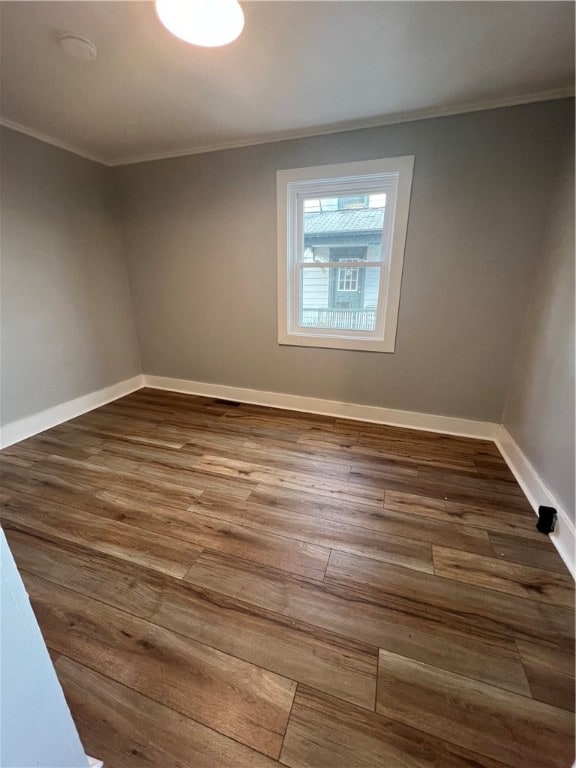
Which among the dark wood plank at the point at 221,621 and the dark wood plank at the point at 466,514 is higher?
the dark wood plank at the point at 466,514

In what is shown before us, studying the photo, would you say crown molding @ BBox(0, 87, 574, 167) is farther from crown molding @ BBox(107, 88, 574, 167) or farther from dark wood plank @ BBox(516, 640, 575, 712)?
dark wood plank @ BBox(516, 640, 575, 712)

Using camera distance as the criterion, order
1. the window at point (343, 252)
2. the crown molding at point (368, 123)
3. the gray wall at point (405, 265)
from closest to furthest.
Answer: the crown molding at point (368, 123) < the gray wall at point (405, 265) < the window at point (343, 252)

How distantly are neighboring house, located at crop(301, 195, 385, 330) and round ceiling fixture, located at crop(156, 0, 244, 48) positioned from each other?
134 centimetres

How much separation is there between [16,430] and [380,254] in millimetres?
3234

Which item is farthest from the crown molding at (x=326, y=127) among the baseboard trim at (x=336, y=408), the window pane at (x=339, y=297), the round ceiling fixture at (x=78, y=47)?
the baseboard trim at (x=336, y=408)

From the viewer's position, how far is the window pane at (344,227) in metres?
2.37

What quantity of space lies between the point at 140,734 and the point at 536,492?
2.07 metres

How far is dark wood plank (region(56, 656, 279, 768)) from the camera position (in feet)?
2.67

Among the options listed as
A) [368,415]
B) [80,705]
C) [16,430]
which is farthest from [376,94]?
[16,430]

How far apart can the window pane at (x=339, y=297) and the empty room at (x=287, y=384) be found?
0.02 metres

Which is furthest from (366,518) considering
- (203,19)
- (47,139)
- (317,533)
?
(47,139)

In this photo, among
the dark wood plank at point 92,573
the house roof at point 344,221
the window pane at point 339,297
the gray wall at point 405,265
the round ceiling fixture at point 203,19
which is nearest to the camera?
the round ceiling fixture at point 203,19

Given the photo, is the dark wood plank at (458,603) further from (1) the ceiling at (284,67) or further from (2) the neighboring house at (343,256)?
(1) the ceiling at (284,67)

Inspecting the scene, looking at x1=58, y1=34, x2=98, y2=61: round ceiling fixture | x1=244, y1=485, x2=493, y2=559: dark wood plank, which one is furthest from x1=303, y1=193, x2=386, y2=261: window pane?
x1=244, y1=485, x2=493, y2=559: dark wood plank
